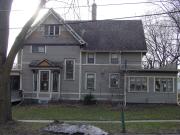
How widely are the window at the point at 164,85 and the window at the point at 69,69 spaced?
29.3 ft

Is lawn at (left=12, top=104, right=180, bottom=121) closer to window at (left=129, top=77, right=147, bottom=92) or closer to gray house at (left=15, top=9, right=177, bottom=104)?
window at (left=129, top=77, right=147, bottom=92)

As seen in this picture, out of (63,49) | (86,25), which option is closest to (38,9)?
(63,49)

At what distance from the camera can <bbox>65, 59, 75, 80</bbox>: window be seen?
134 ft

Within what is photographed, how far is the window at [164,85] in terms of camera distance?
129ft

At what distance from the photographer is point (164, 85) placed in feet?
129

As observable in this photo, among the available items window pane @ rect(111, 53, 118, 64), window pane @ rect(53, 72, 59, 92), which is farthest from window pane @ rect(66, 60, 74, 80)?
window pane @ rect(111, 53, 118, 64)

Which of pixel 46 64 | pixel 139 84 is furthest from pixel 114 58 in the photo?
pixel 46 64

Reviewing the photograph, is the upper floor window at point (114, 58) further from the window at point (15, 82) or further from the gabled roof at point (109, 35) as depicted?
the window at point (15, 82)

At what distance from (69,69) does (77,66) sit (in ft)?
3.00

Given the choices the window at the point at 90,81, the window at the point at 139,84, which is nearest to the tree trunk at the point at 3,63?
the window at the point at 90,81

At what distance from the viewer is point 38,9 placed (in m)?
19.2

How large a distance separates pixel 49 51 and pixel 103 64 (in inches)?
236

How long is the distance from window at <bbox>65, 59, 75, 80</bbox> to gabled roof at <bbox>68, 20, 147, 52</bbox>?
213cm

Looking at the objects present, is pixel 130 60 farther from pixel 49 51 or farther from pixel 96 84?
pixel 49 51
